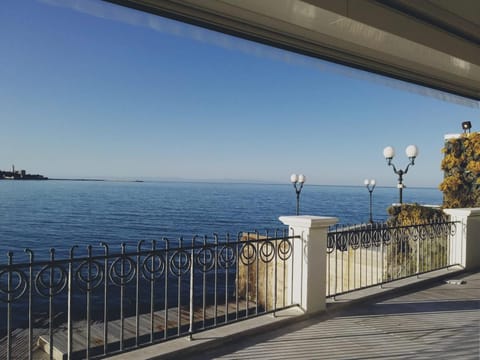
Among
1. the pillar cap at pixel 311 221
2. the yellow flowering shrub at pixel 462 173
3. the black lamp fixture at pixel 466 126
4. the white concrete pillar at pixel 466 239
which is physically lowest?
the white concrete pillar at pixel 466 239

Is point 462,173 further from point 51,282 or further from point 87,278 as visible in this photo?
point 51,282

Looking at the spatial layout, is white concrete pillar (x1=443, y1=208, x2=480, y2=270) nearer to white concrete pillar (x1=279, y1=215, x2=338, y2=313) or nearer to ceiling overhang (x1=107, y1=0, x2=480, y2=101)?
white concrete pillar (x1=279, y1=215, x2=338, y2=313)

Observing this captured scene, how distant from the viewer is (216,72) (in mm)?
29438

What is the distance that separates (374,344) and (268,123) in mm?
51639

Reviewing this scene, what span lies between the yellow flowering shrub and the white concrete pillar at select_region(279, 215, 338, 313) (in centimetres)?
1312

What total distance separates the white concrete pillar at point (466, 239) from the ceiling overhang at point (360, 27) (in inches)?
162

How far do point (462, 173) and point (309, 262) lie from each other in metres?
14.0

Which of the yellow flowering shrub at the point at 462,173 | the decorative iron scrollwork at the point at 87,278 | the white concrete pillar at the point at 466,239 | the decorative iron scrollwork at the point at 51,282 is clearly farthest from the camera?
the yellow flowering shrub at the point at 462,173

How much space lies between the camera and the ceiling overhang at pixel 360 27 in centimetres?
217

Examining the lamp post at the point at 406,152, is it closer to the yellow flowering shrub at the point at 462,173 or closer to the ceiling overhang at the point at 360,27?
the yellow flowering shrub at the point at 462,173

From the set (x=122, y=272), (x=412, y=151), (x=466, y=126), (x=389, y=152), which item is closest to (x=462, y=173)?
(x=466, y=126)

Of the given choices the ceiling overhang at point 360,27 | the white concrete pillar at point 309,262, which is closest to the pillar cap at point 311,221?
the white concrete pillar at point 309,262

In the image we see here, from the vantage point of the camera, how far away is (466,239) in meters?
6.48

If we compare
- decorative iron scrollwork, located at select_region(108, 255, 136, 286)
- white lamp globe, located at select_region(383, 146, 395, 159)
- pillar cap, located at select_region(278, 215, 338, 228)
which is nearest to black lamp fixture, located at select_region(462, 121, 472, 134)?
white lamp globe, located at select_region(383, 146, 395, 159)
